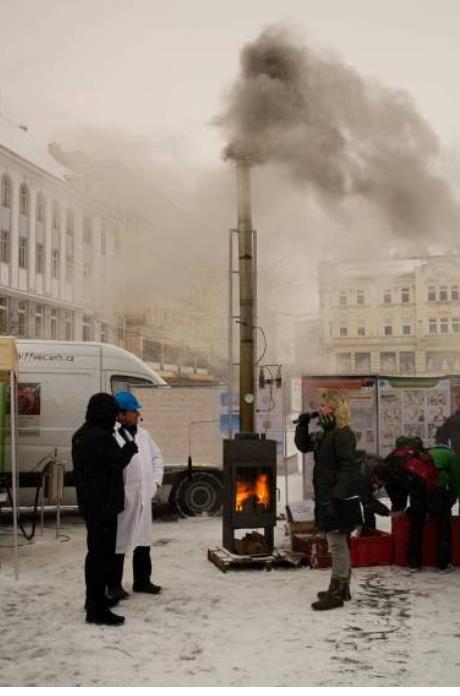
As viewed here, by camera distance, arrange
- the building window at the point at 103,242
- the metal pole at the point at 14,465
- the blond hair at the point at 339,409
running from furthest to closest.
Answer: the building window at the point at 103,242
the metal pole at the point at 14,465
the blond hair at the point at 339,409

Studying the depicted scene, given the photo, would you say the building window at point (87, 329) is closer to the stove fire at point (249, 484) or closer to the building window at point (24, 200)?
the building window at point (24, 200)

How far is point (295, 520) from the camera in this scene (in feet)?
28.0

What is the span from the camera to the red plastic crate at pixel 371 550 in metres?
8.00

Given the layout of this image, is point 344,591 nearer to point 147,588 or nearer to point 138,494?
point 147,588

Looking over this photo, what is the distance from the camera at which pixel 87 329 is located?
40781 mm

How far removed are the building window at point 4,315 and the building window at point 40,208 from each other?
510cm

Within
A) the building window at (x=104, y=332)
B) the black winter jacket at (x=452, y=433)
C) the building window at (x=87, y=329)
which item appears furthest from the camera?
the building window at (x=104, y=332)

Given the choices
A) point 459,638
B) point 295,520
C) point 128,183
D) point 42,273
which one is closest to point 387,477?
point 295,520

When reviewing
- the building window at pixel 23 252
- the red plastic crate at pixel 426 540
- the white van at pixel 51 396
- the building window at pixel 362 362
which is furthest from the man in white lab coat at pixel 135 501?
the building window at pixel 362 362

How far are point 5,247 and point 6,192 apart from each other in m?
2.54

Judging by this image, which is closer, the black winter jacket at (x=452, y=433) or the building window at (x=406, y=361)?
the black winter jacket at (x=452, y=433)

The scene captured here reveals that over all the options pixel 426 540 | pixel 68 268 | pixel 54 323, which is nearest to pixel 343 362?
pixel 68 268

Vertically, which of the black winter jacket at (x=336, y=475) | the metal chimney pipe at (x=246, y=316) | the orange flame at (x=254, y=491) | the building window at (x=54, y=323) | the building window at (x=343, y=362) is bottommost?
the orange flame at (x=254, y=491)
